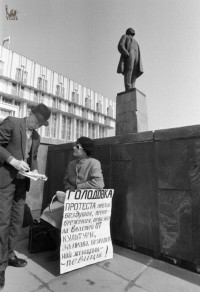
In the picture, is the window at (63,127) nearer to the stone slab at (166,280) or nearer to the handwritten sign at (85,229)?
the handwritten sign at (85,229)

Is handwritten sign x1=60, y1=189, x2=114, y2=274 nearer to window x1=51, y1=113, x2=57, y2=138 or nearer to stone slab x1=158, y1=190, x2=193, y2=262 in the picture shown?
stone slab x1=158, y1=190, x2=193, y2=262

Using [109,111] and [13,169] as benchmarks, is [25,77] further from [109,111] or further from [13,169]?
[13,169]

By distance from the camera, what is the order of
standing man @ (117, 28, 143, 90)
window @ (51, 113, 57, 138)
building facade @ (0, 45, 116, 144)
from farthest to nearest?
1. window @ (51, 113, 57, 138)
2. building facade @ (0, 45, 116, 144)
3. standing man @ (117, 28, 143, 90)

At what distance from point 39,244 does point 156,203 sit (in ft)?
6.16

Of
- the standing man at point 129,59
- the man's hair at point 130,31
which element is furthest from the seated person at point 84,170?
the man's hair at point 130,31

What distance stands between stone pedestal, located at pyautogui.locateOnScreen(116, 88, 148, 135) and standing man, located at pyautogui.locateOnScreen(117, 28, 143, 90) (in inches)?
35.9

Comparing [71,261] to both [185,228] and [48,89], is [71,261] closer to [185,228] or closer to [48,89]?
[185,228]

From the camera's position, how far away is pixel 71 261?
2.45 metres

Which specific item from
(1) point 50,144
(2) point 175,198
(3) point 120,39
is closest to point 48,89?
(3) point 120,39

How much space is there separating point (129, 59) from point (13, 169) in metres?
6.96

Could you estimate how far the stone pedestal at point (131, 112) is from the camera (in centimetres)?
694

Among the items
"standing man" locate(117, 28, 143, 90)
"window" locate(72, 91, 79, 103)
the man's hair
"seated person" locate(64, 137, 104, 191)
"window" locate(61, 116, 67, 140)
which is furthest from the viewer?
"window" locate(72, 91, 79, 103)

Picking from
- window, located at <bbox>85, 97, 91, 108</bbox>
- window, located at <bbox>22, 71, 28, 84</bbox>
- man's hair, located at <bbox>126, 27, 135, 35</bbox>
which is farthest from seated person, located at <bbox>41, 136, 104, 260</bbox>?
window, located at <bbox>85, 97, 91, 108</bbox>

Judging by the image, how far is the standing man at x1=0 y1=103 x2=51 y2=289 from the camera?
7.98 feet
